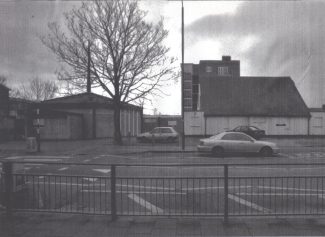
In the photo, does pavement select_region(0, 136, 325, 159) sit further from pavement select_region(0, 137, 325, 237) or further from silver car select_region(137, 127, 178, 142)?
pavement select_region(0, 137, 325, 237)

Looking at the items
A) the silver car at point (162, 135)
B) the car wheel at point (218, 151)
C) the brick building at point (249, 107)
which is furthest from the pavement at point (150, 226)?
the brick building at point (249, 107)

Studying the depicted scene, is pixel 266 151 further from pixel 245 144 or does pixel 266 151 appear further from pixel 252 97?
pixel 252 97

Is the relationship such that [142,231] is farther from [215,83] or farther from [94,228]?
[215,83]

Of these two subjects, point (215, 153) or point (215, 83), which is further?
point (215, 83)

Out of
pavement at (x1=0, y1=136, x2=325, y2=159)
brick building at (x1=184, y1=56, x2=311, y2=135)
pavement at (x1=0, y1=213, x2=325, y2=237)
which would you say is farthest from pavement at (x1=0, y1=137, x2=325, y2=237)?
brick building at (x1=184, y1=56, x2=311, y2=135)

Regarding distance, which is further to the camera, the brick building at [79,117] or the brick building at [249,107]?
the brick building at [249,107]

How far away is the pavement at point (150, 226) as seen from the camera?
5.48 meters

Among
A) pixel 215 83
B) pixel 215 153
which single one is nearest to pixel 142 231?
pixel 215 153

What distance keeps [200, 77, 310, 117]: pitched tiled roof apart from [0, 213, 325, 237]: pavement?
104 ft

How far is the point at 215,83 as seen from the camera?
4272 cm

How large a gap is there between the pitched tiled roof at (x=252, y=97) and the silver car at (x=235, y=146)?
1805 cm

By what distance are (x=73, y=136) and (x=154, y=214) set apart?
2898 cm

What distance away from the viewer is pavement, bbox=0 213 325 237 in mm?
5480

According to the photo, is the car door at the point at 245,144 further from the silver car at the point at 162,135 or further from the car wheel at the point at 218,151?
the silver car at the point at 162,135
